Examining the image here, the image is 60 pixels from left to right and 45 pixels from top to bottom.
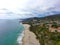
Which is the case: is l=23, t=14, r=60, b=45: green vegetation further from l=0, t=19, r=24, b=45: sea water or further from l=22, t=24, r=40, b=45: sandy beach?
l=0, t=19, r=24, b=45: sea water

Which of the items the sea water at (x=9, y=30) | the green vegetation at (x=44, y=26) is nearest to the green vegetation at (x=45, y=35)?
the green vegetation at (x=44, y=26)

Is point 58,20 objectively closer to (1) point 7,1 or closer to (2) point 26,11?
(2) point 26,11

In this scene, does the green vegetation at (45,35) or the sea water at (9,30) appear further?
the sea water at (9,30)

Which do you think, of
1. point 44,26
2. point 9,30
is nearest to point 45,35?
point 44,26

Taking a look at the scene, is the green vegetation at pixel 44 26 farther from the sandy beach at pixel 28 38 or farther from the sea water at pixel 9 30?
the sea water at pixel 9 30

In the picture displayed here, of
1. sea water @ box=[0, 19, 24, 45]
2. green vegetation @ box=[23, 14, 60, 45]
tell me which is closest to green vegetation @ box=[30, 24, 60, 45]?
green vegetation @ box=[23, 14, 60, 45]

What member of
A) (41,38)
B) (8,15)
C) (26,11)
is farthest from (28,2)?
(41,38)

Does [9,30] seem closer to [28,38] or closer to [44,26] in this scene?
[28,38]
